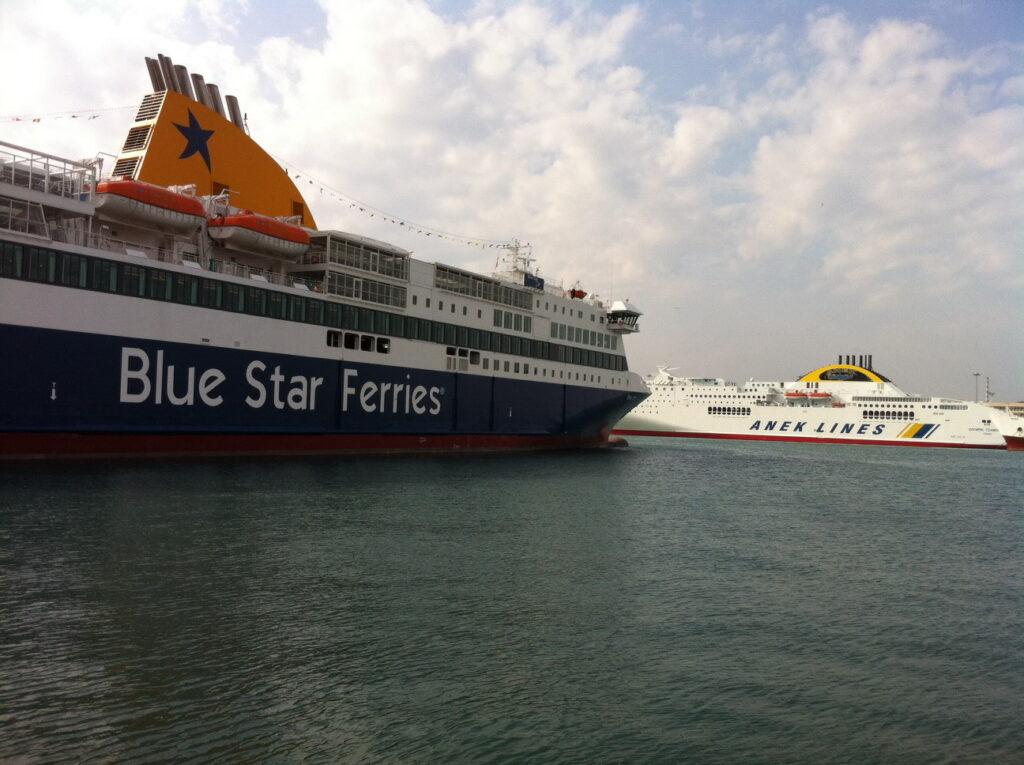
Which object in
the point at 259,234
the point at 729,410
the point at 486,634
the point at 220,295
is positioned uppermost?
the point at 259,234

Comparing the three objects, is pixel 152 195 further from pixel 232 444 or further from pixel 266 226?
pixel 232 444

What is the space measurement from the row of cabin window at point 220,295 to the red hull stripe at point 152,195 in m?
2.90

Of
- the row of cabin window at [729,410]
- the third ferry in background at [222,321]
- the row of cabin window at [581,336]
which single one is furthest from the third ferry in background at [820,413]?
the third ferry in background at [222,321]

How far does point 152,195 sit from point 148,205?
48cm

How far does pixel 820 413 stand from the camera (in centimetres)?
9350

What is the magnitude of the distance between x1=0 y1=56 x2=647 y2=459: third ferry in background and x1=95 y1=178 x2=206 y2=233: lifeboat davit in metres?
0.07

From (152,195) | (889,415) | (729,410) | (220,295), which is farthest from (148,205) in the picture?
(889,415)

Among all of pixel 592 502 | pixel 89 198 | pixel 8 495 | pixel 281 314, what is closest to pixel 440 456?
pixel 281 314

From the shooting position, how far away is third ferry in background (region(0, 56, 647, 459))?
2898 centimetres

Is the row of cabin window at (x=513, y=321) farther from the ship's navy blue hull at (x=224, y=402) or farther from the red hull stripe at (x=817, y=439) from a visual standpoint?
the red hull stripe at (x=817, y=439)

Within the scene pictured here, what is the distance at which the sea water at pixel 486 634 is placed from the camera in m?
7.95

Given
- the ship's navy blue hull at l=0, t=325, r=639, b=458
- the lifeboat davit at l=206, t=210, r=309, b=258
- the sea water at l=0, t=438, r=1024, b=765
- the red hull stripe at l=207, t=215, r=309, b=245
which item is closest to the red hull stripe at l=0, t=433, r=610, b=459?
the ship's navy blue hull at l=0, t=325, r=639, b=458

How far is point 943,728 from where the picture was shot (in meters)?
8.65

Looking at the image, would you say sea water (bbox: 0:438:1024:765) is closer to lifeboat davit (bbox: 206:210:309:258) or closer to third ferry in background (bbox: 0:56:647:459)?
third ferry in background (bbox: 0:56:647:459)
